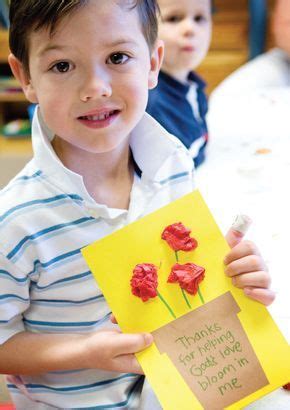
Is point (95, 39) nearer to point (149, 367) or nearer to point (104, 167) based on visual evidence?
point (104, 167)

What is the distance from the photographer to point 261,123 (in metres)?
1.58

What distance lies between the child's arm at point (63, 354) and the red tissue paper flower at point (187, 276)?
0.31 ft

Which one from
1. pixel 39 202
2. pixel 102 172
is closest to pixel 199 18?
pixel 102 172

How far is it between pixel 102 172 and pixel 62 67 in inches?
7.3

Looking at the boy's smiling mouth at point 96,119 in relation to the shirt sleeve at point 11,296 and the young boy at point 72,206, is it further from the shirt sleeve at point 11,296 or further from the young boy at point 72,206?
the shirt sleeve at point 11,296

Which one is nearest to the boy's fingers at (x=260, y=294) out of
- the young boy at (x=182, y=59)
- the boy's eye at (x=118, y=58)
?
the boy's eye at (x=118, y=58)

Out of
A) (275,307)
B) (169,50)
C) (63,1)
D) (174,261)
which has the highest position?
(63,1)

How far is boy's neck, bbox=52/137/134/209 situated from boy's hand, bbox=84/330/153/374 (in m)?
0.20

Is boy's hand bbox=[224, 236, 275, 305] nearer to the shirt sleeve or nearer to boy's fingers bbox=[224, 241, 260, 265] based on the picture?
boy's fingers bbox=[224, 241, 260, 265]

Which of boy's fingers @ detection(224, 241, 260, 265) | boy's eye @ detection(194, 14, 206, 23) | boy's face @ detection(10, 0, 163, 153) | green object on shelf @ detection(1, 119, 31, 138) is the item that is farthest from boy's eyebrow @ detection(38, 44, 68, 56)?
green object on shelf @ detection(1, 119, 31, 138)

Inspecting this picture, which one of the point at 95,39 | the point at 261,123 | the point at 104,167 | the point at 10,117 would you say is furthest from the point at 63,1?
the point at 10,117

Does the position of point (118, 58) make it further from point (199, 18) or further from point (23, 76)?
point (199, 18)

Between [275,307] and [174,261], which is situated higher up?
[174,261]

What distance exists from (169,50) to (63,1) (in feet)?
2.49
